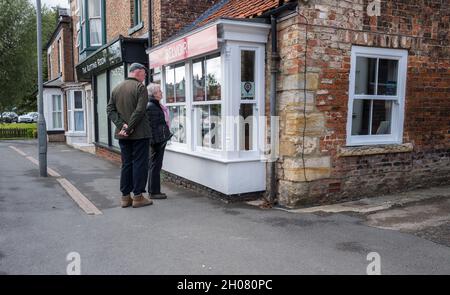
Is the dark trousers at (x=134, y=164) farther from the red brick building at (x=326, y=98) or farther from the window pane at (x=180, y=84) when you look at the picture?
the window pane at (x=180, y=84)

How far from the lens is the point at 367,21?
6395 mm

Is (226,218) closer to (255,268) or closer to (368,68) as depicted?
(255,268)

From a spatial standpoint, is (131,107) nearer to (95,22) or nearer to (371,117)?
(371,117)

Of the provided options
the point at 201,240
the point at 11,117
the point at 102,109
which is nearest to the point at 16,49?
the point at 102,109

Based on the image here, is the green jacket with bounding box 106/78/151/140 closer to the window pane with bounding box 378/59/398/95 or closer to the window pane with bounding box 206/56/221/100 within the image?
the window pane with bounding box 206/56/221/100

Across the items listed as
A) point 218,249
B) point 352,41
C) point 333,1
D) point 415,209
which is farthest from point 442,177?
point 218,249

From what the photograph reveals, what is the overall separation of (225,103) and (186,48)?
1.49 meters

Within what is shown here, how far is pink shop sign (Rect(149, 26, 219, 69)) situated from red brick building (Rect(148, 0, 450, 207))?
6 centimetres

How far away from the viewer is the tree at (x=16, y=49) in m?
23.5

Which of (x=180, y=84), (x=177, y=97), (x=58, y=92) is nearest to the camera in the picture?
(x=180, y=84)

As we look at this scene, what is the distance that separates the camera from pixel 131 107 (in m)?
6.02

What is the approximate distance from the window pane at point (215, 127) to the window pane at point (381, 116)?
2.62m

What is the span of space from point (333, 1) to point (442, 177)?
398cm

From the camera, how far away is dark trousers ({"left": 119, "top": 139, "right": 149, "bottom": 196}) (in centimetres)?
615
